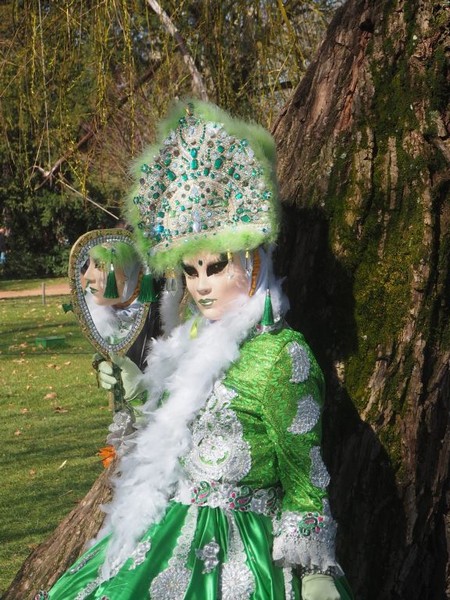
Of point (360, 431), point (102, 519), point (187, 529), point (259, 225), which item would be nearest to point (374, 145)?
point (259, 225)

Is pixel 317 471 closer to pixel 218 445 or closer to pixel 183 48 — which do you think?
pixel 218 445

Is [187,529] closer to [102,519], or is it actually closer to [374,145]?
[102,519]

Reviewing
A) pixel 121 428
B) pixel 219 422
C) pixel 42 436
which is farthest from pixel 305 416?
pixel 42 436

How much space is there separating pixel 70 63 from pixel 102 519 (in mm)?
2206

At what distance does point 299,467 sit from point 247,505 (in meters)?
0.19

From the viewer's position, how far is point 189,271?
264 centimetres

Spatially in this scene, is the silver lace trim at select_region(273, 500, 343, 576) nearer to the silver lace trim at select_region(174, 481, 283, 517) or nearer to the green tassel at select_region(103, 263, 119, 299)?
the silver lace trim at select_region(174, 481, 283, 517)

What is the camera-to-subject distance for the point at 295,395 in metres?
2.39

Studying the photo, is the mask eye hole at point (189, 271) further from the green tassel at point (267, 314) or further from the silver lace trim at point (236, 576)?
the silver lace trim at point (236, 576)

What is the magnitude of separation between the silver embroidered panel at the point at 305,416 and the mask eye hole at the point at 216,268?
42 cm

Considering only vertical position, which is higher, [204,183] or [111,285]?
[204,183]

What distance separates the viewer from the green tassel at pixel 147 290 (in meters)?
2.83

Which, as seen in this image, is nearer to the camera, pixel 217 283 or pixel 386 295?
pixel 217 283

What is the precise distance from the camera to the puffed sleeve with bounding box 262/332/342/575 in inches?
91.4
